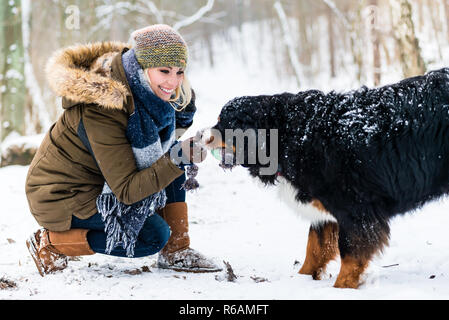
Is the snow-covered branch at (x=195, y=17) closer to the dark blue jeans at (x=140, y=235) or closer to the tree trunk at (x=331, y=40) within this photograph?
the tree trunk at (x=331, y=40)

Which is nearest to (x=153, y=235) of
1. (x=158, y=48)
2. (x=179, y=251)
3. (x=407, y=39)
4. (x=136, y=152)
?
(x=179, y=251)

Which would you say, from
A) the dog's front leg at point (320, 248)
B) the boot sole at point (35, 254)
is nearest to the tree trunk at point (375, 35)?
the dog's front leg at point (320, 248)

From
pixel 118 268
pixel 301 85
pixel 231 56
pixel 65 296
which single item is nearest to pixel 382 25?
pixel 301 85

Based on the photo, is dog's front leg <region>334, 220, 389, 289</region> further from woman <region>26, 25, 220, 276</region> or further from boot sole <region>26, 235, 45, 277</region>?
boot sole <region>26, 235, 45, 277</region>

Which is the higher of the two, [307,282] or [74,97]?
[74,97]

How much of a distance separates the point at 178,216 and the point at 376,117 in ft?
4.84

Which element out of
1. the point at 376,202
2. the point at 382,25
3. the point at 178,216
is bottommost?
the point at 178,216

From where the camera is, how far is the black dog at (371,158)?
2.49m

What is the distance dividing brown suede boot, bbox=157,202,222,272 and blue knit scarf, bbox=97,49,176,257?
0.33 metres

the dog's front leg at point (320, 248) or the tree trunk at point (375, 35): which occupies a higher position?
the tree trunk at point (375, 35)

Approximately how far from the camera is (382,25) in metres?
8.56

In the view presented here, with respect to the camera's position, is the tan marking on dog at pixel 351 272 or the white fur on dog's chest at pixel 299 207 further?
the white fur on dog's chest at pixel 299 207

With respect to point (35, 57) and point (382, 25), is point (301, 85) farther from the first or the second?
point (35, 57)

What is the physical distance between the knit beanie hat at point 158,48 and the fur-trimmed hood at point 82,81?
8.4 inches
